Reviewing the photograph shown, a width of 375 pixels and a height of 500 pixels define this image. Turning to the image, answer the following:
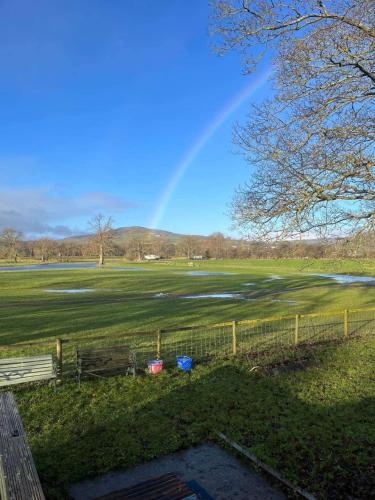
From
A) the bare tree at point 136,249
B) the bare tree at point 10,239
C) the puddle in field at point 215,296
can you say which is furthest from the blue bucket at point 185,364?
the bare tree at point 136,249

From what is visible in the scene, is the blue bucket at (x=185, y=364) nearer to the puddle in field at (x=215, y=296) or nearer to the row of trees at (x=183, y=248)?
the row of trees at (x=183, y=248)

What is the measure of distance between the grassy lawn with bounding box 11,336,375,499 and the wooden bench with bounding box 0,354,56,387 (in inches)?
14.0

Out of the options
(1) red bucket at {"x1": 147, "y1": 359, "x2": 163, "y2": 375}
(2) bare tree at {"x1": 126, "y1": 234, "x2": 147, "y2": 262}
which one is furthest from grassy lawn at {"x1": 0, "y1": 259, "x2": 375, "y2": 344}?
(2) bare tree at {"x1": 126, "y1": 234, "x2": 147, "y2": 262}

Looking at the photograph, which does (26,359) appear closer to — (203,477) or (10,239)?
(203,477)

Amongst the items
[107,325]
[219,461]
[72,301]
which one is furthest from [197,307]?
[219,461]

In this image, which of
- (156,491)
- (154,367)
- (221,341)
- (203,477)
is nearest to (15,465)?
(156,491)

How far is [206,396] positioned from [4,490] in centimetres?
516

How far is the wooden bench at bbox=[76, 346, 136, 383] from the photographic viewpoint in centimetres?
974

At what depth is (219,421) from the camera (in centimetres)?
736

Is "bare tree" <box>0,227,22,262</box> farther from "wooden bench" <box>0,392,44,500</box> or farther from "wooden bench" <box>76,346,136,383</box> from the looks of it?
"wooden bench" <box>0,392,44,500</box>

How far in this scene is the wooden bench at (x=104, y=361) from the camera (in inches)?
383

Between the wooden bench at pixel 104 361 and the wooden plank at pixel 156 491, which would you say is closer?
the wooden plank at pixel 156 491

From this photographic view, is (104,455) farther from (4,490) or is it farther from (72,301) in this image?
(72,301)

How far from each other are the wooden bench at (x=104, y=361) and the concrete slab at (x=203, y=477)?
4.14 metres
